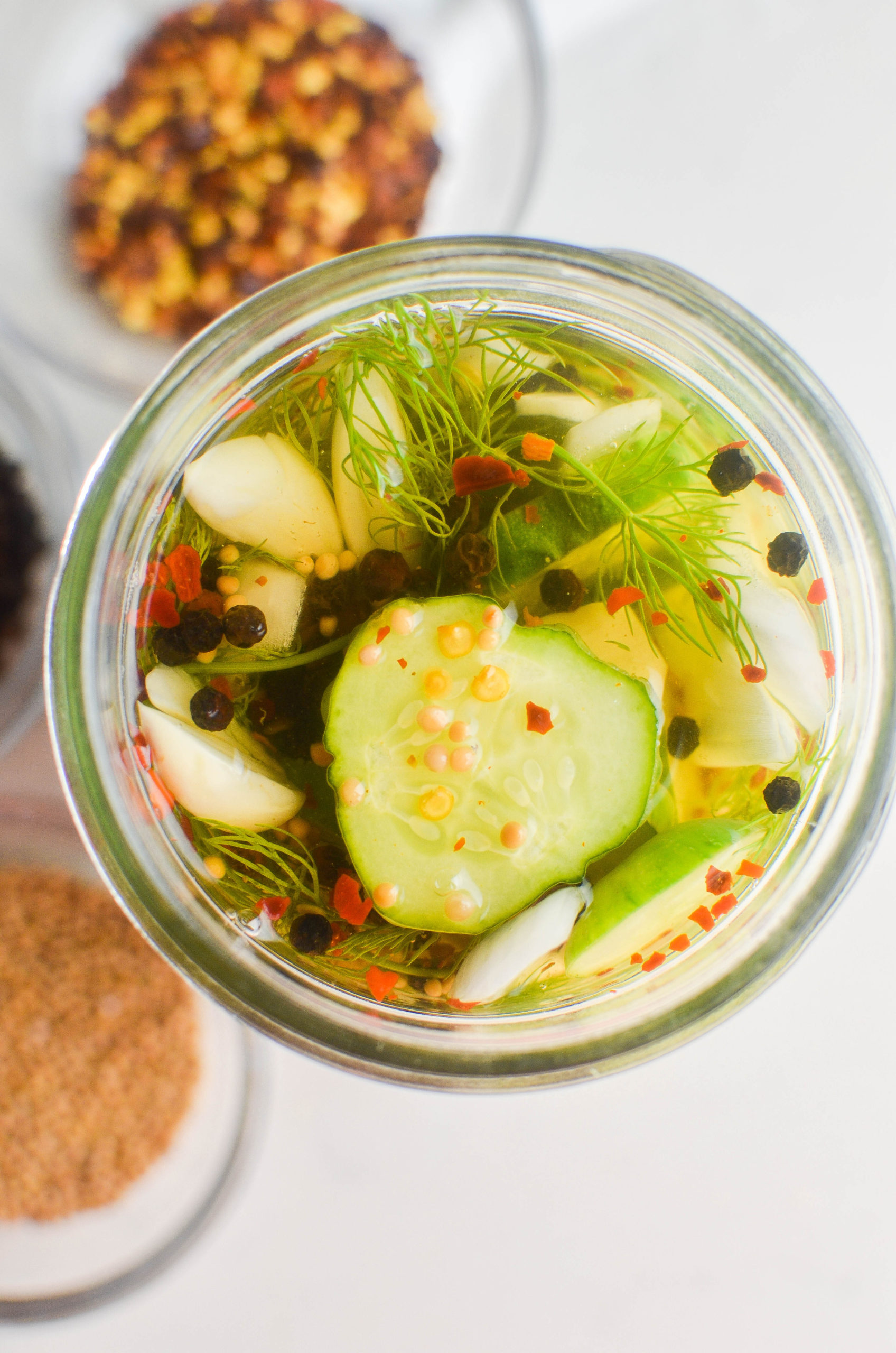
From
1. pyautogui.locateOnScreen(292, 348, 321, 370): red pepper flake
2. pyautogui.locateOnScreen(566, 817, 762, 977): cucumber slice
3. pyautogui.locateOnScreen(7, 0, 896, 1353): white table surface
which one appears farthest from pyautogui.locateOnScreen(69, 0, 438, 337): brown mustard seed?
pyautogui.locateOnScreen(566, 817, 762, 977): cucumber slice

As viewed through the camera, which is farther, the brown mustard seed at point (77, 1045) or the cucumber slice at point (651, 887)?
the brown mustard seed at point (77, 1045)

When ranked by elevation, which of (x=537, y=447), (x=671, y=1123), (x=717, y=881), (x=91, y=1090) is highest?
(x=537, y=447)

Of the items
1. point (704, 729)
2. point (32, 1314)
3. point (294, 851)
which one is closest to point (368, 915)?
point (294, 851)

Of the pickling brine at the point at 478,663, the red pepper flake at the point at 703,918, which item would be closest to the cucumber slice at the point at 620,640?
the pickling brine at the point at 478,663

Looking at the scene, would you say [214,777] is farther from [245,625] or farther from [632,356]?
[632,356]

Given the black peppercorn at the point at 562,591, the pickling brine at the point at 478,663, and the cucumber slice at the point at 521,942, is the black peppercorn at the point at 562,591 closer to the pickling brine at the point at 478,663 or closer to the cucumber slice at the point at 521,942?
the pickling brine at the point at 478,663

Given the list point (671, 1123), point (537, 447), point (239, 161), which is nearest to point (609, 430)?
point (537, 447)
